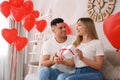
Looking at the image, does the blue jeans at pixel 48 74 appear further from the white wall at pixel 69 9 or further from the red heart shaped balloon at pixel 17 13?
the red heart shaped balloon at pixel 17 13

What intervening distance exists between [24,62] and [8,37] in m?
1.13

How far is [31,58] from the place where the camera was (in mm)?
3867

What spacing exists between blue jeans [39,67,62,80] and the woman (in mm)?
166

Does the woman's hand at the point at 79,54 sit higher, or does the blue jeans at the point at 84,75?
the woman's hand at the point at 79,54

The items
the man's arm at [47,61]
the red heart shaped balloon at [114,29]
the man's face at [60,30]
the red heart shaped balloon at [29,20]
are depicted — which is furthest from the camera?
the red heart shaped balloon at [29,20]

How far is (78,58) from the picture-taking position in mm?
2219

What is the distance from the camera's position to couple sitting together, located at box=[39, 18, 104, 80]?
→ 7.07 feet

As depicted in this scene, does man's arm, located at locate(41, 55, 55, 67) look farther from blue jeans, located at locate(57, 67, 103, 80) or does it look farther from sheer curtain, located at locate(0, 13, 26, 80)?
sheer curtain, located at locate(0, 13, 26, 80)

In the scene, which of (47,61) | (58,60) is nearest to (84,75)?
(58,60)

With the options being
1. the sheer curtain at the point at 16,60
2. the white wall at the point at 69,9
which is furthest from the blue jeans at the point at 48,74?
the sheer curtain at the point at 16,60

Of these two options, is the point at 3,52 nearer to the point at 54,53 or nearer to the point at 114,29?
the point at 54,53

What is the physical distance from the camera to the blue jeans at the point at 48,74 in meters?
2.33

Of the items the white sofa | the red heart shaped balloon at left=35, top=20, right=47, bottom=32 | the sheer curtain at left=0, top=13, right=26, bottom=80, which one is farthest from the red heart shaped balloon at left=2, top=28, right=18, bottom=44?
the white sofa

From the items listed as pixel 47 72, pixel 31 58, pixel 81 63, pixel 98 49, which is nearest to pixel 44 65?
pixel 47 72
